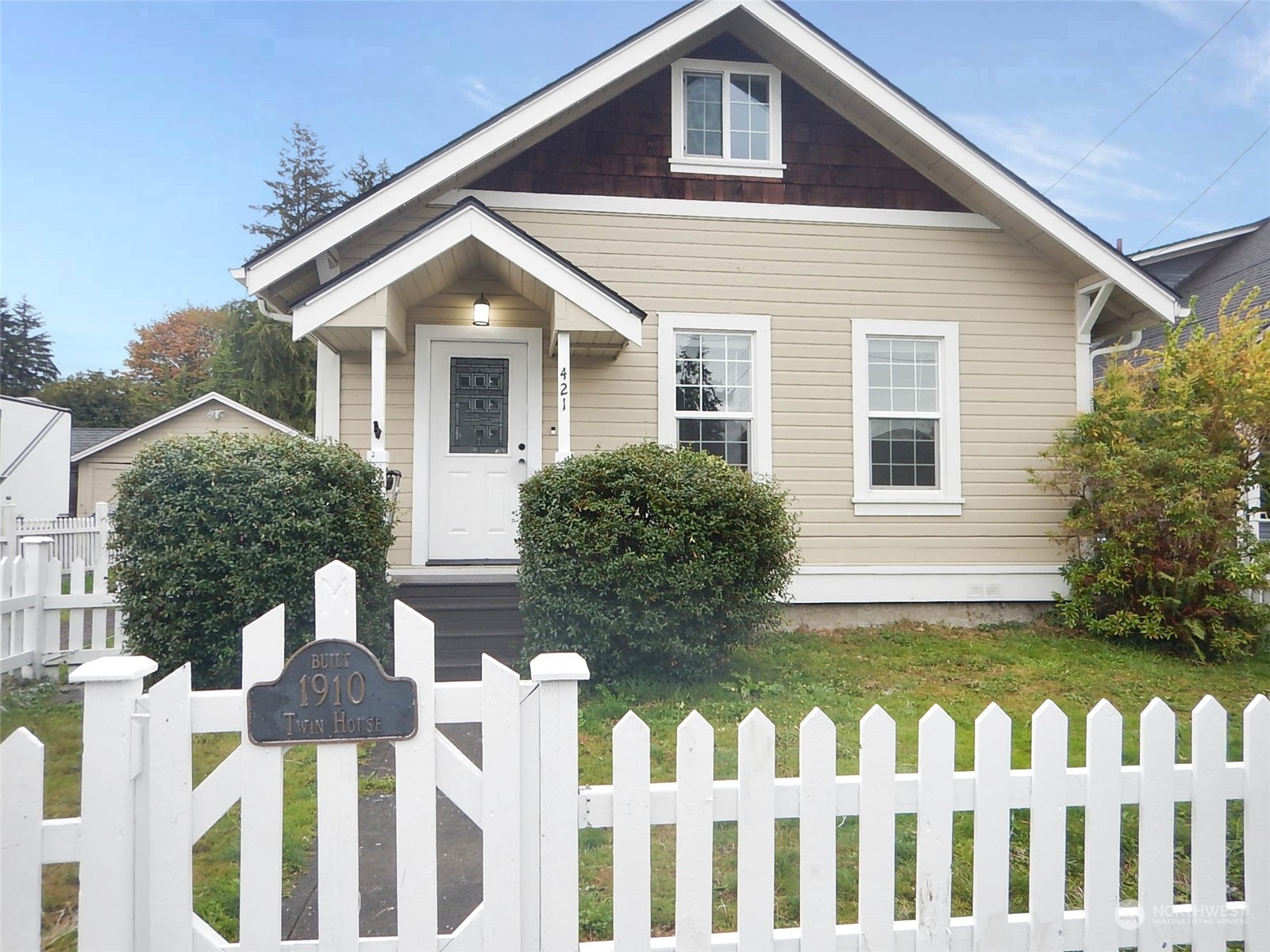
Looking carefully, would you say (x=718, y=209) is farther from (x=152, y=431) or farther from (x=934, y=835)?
(x=152, y=431)

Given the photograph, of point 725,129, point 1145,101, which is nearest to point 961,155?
point 725,129

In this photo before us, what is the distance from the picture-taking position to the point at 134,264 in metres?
40.3

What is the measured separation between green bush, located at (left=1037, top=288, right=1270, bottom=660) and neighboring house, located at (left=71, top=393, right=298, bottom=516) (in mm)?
19501

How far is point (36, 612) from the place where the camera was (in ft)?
19.3

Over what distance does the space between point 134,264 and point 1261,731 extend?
A: 48788 millimetres

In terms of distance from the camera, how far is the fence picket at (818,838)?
1.99 metres

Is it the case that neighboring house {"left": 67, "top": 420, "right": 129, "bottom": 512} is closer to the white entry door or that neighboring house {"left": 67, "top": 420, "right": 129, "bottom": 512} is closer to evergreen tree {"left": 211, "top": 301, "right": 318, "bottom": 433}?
evergreen tree {"left": 211, "top": 301, "right": 318, "bottom": 433}

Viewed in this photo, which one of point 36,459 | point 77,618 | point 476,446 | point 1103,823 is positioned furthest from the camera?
point 36,459

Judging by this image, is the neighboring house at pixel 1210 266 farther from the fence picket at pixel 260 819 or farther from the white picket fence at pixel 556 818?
the fence picket at pixel 260 819

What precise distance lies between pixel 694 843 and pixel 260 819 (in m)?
1.06

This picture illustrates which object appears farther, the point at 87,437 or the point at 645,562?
the point at 87,437

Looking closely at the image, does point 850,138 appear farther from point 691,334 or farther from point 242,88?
point 242,88

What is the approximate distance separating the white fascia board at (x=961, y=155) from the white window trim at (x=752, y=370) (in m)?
2.37

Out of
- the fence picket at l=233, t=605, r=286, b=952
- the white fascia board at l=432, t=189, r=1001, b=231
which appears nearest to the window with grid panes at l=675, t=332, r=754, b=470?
the white fascia board at l=432, t=189, r=1001, b=231
